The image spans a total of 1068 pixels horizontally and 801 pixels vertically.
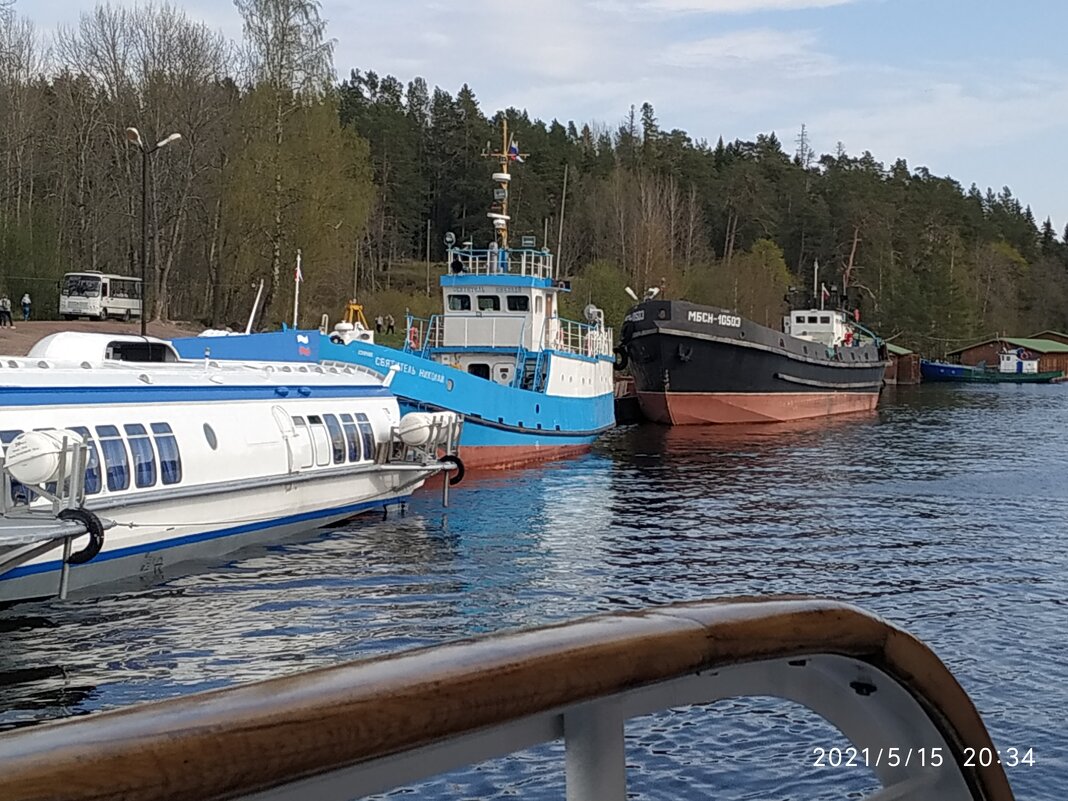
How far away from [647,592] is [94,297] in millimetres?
41187

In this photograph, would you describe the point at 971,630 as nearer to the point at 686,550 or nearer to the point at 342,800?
the point at 686,550

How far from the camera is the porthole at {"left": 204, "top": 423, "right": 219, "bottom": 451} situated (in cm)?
1441

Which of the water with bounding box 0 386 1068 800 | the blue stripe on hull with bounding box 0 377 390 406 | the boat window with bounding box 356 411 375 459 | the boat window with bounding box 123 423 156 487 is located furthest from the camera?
the boat window with bounding box 356 411 375 459

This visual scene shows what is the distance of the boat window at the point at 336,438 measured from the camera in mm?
17109

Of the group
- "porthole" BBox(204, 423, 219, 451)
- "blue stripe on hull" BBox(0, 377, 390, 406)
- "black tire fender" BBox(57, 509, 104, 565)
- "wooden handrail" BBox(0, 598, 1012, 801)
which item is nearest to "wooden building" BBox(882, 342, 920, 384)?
"blue stripe on hull" BBox(0, 377, 390, 406)

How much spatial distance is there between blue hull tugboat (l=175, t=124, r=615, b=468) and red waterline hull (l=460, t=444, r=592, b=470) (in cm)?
3

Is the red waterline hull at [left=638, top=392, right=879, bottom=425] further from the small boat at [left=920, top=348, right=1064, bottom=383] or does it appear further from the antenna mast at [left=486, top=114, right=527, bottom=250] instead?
the small boat at [left=920, top=348, right=1064, bottom=383]

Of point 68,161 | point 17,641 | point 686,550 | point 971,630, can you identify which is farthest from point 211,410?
point 68,161

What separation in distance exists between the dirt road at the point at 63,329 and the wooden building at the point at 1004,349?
226ft

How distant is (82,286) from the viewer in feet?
161

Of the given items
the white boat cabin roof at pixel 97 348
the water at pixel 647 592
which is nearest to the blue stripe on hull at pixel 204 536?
the water at pixel 647 592

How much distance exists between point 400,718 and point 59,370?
1303 centimetres

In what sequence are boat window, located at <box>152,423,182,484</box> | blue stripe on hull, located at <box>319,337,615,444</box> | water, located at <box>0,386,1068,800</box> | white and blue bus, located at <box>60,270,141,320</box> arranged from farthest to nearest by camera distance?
white and blue bus, located at <box>60,270,141,320</box>, blue stripe on hull, located at <box>319,337,615,444</box>, boat window, located at <box>152,423,182,484</box>, water, located at <box>0,386,1068,800</box>

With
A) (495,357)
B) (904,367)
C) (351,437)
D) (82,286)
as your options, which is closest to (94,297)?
(82,286)
